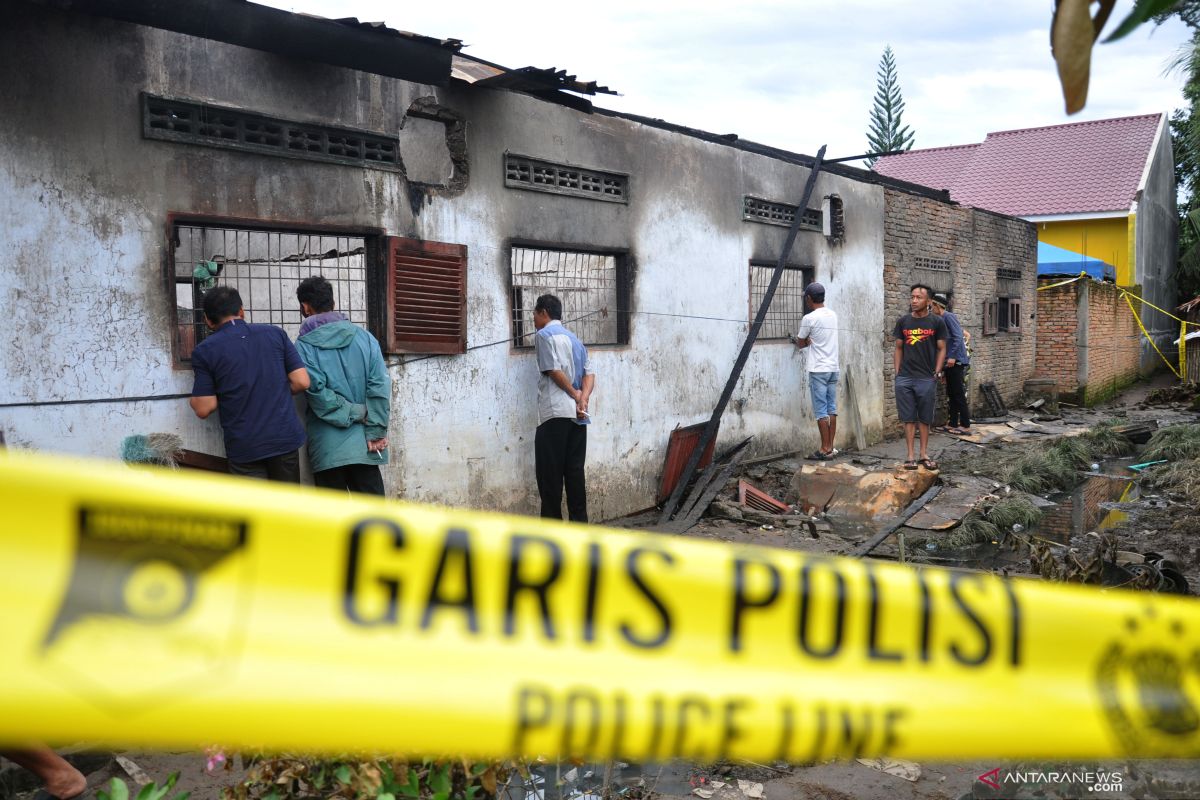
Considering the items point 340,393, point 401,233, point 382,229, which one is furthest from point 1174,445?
point 340,393

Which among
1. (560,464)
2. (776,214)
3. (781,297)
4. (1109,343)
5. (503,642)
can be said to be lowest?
(560,464)

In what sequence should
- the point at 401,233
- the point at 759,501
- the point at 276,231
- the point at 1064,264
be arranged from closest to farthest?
the point at 276,231
the point at 401,233
the point at 759,501
the point at 1064,264

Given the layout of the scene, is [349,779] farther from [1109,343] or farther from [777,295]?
[1109,343]

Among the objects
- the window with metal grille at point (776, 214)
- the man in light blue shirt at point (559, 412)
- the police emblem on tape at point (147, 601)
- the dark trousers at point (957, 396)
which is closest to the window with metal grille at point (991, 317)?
the dark trousers at point (957, 396)

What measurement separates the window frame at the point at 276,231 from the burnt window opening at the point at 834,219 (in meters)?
6.51

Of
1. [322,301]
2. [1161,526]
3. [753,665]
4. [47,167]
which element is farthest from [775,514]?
[753,665]

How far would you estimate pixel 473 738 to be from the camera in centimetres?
159

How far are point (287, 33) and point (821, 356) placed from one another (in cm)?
630

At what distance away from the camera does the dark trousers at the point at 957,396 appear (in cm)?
1319

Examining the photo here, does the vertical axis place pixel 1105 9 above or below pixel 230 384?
above

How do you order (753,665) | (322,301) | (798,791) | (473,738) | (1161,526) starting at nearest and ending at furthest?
(473,738) → (753,665) → (798,791) → (322,301) → (1161,526)

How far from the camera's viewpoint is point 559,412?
6816mm

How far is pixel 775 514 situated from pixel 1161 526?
3.27m

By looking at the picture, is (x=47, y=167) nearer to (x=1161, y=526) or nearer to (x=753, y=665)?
(x=753, y=665)
